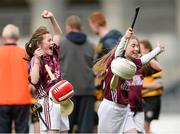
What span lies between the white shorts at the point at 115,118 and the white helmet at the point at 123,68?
2.16ft

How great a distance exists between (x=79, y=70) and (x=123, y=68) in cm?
376

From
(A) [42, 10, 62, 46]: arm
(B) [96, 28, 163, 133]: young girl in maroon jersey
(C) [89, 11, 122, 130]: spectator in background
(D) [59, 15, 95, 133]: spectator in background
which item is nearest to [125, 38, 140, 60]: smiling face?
(B) [96, 28, 163, 133]: young girl in maroon jersey

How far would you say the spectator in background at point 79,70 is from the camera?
1420 centimetres

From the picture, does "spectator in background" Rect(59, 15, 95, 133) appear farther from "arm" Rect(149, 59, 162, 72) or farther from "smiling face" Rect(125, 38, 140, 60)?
"smiling face" Rect(125, 38, 140, 60)

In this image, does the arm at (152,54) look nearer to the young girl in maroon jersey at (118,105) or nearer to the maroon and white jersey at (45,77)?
the young girl in maroon jersey at (118,105)

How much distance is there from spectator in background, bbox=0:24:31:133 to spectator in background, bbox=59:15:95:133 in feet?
3.43

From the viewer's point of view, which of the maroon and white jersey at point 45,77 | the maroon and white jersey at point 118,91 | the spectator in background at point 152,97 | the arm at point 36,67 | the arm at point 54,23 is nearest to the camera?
the arm at point 36,67

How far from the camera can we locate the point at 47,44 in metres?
10.8

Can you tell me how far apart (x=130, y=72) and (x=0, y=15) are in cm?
2398

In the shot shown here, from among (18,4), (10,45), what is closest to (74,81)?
(10,45)

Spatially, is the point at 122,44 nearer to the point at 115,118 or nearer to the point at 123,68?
the point at 123,68

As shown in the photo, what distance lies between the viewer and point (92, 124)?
48.0 ft

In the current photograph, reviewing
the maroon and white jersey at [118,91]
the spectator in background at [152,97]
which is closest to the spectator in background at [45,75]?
the maroon and white jersey at [118,91]

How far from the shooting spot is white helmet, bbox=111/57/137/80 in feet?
34.7
